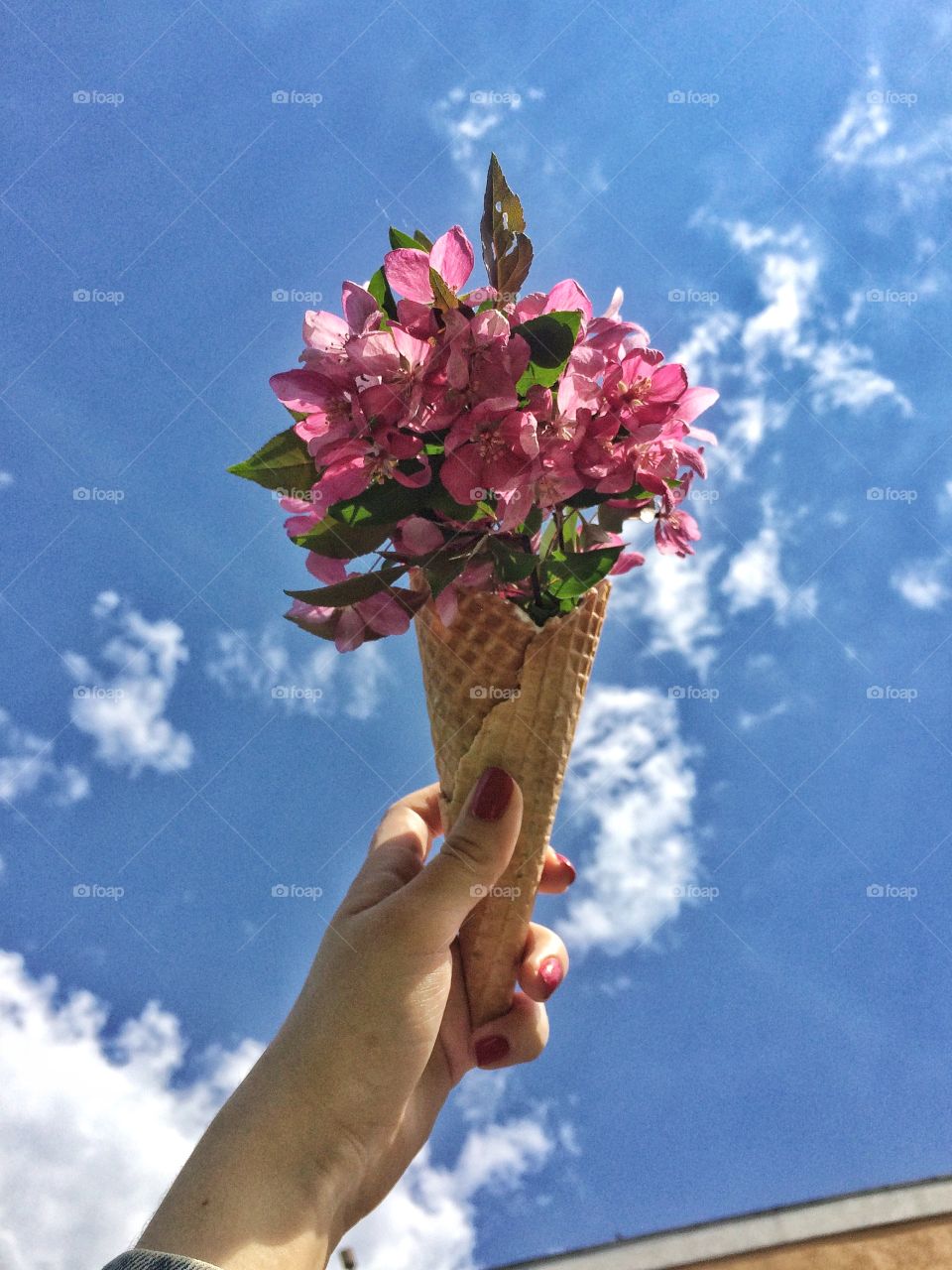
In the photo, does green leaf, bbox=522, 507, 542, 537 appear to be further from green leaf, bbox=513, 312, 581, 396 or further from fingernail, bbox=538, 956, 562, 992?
fingernail, bbox=538, 956, 562, 992

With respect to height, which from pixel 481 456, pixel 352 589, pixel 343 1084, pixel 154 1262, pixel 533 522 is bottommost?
pixel 154 1262

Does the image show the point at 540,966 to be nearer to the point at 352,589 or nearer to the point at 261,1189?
the point at 261,1189

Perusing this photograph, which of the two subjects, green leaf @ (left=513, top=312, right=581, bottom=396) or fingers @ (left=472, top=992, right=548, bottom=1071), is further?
fingers @ (left=472, top=992, right=548, bottom=1071)

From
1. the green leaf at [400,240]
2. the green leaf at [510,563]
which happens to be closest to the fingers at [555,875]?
the green leaf at [510,563]

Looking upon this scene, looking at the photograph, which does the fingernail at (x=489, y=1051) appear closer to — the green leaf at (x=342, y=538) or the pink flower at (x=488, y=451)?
the green leaf at (x=342, y=538)

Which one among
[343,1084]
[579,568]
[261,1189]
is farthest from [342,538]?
[261,1189]

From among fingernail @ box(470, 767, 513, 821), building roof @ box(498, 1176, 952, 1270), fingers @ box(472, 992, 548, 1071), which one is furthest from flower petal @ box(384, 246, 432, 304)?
building roof @ box(498, 1176, 952, 1270)

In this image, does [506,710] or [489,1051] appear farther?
[489,1051]

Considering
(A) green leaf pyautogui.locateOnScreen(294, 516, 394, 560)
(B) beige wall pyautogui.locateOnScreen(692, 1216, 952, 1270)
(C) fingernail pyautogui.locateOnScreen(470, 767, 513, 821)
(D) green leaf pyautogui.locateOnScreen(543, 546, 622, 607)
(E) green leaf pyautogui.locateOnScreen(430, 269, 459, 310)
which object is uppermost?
(B) beige wall pyautogui.locateOnScreen(692, 1216, 952, 1270)
